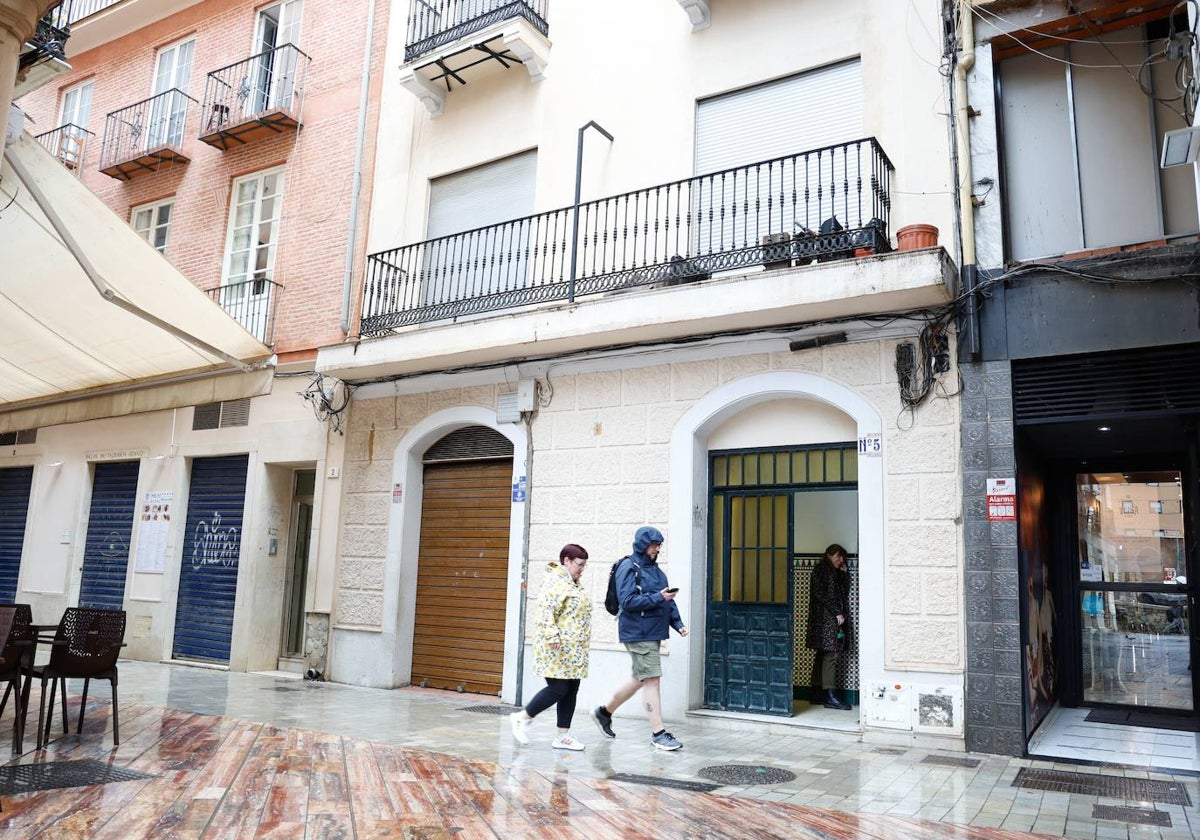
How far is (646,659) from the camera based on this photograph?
713 centimetres

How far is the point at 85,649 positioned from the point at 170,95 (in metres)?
11.2

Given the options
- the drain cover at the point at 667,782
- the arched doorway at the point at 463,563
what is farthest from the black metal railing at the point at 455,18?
the drain cover at the point at 667,782

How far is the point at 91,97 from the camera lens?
16.3 meters

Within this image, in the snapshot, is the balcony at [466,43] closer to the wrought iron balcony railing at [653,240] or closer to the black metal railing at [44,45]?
the wrought iron balcony railing at [653,240]

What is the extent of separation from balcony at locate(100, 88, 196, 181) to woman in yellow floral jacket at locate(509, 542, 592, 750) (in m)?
10.9

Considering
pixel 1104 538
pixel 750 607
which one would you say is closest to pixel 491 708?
pixel 750 607

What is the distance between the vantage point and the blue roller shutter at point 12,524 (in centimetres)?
1513

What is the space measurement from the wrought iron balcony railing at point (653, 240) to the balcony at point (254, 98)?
326 cm

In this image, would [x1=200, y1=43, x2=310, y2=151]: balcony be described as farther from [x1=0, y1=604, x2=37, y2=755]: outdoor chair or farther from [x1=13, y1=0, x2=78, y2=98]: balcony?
[x1=0, y1=604, x2=37, y2=755]: outdoor chair

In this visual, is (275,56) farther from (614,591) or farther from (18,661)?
(614,591)

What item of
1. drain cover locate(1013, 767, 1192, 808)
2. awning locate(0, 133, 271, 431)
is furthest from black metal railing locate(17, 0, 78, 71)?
drain cover locate(1013, 767, 1192, 808)

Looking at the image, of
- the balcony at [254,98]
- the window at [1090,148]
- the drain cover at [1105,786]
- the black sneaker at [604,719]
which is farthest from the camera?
the balcony at [254,98]

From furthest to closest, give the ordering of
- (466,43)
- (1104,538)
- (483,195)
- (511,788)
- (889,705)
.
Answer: (483,195)
(466,43)
(1104,538)
(889,705)
(511,788)

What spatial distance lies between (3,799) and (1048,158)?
896 cm
